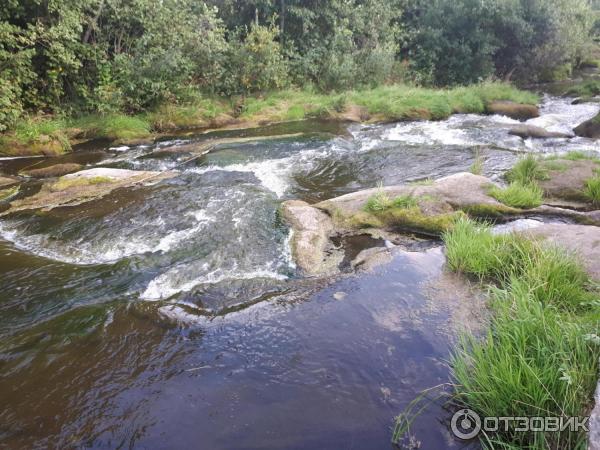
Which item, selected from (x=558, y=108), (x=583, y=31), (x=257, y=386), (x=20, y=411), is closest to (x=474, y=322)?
(x=257, y=386)

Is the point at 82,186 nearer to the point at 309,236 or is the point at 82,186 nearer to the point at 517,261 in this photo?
the point at 309,236

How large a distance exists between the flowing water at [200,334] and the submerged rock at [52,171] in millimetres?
3009

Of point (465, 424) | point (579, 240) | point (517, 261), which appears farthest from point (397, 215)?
point (465, 424)

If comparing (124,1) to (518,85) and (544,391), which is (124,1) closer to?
(544,391)

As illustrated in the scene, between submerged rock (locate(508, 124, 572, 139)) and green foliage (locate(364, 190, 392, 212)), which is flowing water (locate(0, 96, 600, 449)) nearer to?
green foliage (locate(364, 190, 392, 212))

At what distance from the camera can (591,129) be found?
11.8 meters

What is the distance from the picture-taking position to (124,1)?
14672 millimetres

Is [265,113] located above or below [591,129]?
below

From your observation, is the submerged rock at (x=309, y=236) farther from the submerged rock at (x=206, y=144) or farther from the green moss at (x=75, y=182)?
the submerged rock at (x=206, y=144)

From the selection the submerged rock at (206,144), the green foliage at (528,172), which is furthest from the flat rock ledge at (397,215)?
the submerged rock at (206,144)

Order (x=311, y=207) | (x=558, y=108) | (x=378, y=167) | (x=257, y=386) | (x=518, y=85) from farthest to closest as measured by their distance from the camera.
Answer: (x=518, y=85) → (x=558, y=108) → (x=378, y=167) → (x=311, y=207) → (x=257, y=386)

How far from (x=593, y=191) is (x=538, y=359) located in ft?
17.3

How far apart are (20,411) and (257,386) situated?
194 cm

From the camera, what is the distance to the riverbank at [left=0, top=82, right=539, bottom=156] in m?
12.8
